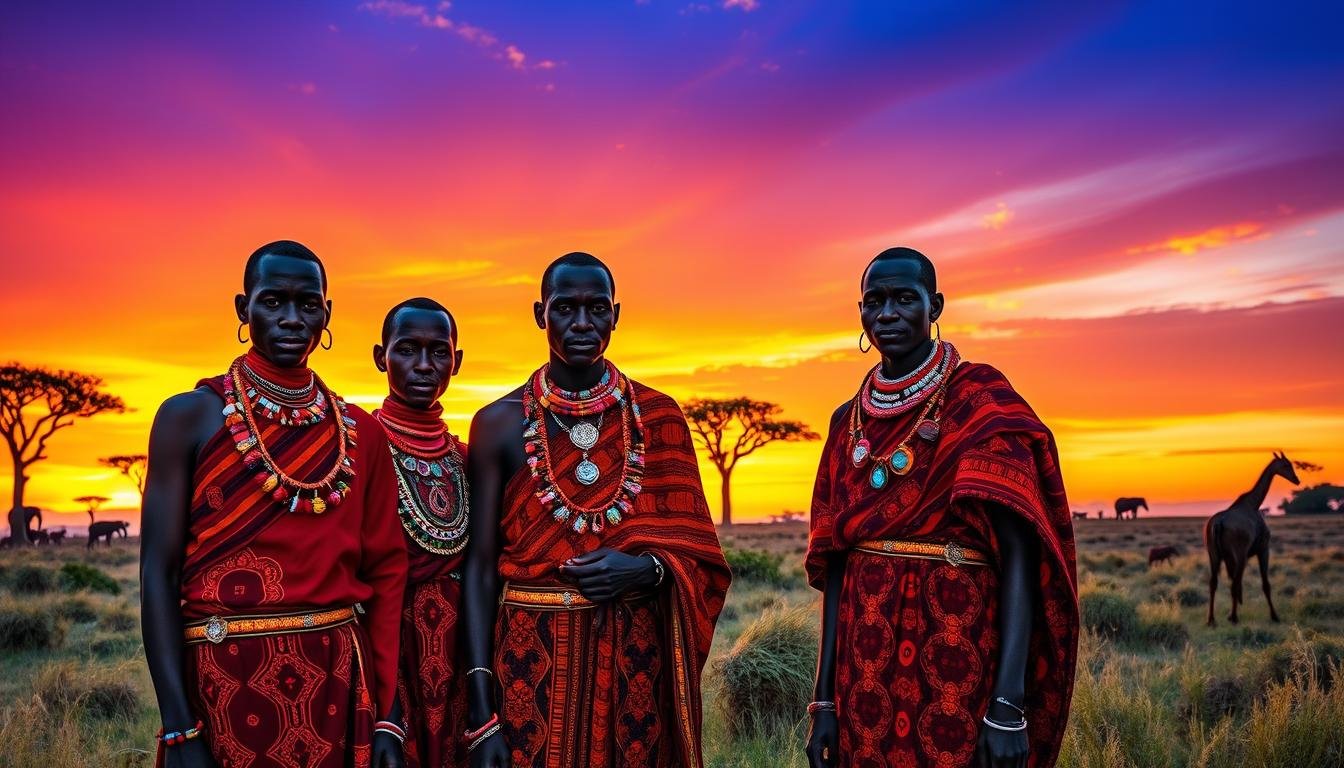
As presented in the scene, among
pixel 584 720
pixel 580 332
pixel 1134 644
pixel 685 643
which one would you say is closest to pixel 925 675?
pixel 685 643

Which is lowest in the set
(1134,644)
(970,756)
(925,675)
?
(1134,644)

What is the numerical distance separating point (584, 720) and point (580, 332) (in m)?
1.57

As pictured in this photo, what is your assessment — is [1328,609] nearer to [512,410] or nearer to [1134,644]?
[1134,644]

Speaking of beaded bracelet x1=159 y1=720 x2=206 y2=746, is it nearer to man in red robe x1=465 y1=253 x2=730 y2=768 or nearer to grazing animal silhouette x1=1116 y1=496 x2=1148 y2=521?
man in red robe x1=465 y1=253 x2=730 y2=768

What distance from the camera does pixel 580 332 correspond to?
4.05m

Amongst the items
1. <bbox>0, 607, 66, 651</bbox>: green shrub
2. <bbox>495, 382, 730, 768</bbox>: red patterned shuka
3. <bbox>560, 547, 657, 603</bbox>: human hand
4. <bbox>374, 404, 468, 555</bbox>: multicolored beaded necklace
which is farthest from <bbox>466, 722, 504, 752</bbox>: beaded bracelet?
<bbox>0, 607, 66, 651</bbox>: green shrub

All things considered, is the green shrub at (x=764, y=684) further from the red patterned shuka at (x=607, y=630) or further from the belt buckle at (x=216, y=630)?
the belt buckle at (x=216, y=630)

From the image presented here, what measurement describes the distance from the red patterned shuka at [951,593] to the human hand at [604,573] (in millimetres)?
814

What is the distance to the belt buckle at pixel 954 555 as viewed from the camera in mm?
3641

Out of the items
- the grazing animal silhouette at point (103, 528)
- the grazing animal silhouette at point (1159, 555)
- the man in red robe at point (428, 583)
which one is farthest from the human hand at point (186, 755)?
the grazing animal silhouette at point (103, 528)

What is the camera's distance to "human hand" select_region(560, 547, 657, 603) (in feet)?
13.0

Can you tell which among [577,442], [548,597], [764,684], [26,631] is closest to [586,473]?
[577,442]

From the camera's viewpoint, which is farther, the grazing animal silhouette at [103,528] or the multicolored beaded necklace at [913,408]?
the grazing animal silhouette at [103,528]

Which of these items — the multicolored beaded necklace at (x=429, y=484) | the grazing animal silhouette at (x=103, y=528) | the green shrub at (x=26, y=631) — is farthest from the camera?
the grazing animal silhouette at (x=103, y=528)
